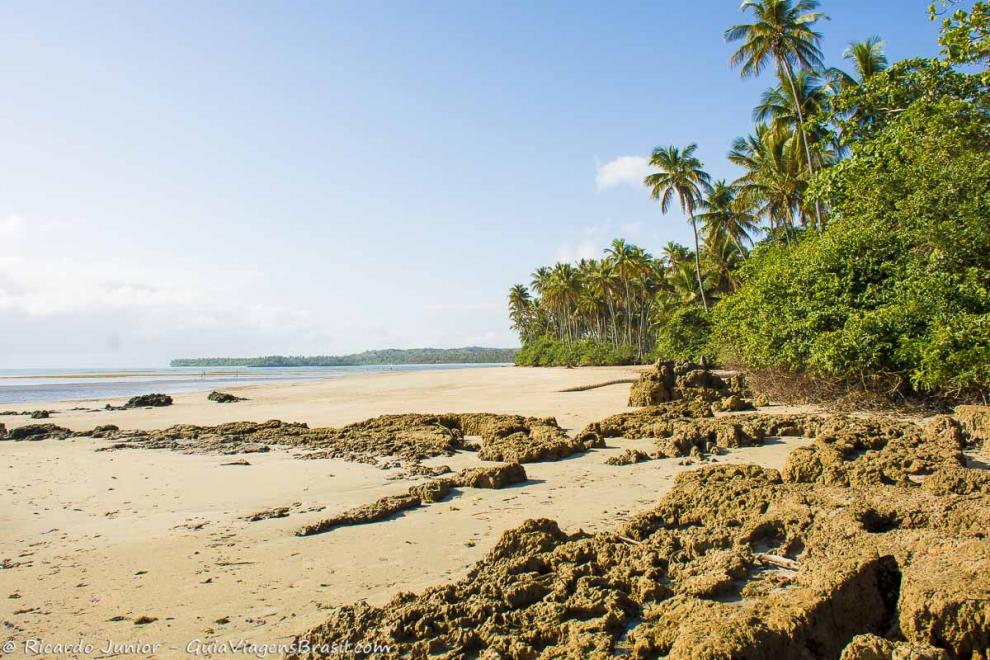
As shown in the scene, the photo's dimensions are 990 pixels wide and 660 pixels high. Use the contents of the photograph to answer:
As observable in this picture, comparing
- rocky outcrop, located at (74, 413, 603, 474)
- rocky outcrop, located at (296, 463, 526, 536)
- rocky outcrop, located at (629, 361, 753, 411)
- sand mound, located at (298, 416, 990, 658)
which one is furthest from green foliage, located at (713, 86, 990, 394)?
rocky outcrop, located at (296, 463, 526, 536)

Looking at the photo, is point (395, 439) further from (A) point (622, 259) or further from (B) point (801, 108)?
(A) point (622, 259)

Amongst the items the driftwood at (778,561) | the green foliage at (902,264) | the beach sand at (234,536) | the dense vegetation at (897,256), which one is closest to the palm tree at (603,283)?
the dense vegetation at (897,256)

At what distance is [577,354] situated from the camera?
61.3 metres

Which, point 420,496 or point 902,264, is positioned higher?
point 902,264

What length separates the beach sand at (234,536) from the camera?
3.75 m

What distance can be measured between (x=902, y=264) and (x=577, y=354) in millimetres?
50358

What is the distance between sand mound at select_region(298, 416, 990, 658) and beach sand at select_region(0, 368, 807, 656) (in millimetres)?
685

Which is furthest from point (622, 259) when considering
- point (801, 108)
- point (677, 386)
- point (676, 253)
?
point (677, 386)

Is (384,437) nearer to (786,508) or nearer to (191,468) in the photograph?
(191,468)

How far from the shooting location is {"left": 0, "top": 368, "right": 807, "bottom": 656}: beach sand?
3.75 metres

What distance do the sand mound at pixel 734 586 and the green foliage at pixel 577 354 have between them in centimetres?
5217

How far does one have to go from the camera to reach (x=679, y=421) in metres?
10.4

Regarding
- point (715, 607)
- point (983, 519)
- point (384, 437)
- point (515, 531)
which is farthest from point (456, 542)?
point (384, 437)

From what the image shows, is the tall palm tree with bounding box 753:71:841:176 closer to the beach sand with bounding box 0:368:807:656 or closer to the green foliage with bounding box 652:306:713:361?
the green foliage with bounding box 652:306:713:361
